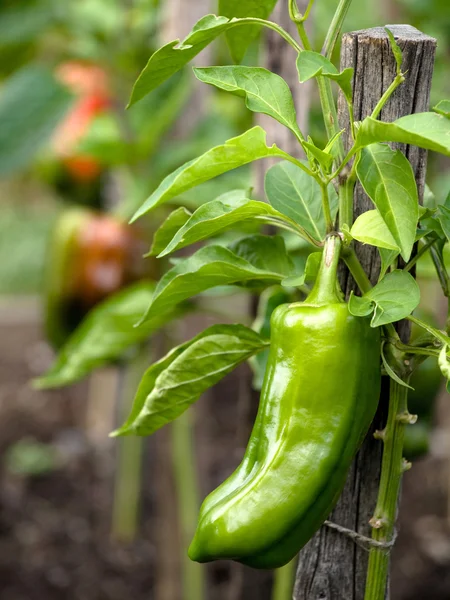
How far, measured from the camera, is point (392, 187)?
0.66 meters

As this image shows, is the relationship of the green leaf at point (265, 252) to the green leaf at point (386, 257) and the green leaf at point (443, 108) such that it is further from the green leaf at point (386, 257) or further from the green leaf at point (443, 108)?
the green leaf at point (443, 108)

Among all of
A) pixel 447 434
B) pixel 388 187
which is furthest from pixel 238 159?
pixel 447 434

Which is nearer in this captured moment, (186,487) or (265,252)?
(265,252)

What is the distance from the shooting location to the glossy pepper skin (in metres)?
0.68

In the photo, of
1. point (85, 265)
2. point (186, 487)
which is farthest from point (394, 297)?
point (186, 487)

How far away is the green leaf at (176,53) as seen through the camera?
68cm

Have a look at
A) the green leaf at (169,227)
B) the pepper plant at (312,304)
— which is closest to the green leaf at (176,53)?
the pepper plant at (312,304)

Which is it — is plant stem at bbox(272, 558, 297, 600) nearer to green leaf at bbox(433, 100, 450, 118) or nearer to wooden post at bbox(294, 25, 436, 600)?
wooden post at bbox(294, 25, 436, 600)

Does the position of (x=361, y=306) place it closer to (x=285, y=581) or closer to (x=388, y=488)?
(x=388, y=488)

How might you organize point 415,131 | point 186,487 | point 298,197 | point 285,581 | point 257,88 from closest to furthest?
point 415,131
point 257,88
point 298,197
point 285,581
point 186,487

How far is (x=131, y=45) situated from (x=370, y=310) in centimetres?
147

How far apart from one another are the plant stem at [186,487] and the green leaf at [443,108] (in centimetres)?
143

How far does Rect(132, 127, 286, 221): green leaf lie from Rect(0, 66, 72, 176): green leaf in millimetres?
1278

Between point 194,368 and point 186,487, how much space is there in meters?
1.29
